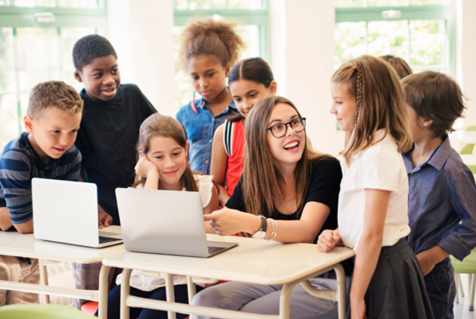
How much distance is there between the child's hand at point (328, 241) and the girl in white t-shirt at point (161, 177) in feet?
1.81

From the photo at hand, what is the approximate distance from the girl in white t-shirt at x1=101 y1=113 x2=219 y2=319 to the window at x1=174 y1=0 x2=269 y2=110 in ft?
10.3

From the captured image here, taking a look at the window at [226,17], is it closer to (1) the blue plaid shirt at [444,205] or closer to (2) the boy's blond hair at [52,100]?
(2) the boy's blond hair at [52,100]

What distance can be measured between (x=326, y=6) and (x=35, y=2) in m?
3.07

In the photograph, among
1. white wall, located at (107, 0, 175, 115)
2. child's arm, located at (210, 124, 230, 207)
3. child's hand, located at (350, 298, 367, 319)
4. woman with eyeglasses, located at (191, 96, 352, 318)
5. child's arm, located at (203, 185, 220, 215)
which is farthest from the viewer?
white wall, located at (107, 0, 175, 115)

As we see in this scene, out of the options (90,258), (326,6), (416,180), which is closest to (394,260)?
(416,180)

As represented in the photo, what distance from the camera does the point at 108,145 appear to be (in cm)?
222

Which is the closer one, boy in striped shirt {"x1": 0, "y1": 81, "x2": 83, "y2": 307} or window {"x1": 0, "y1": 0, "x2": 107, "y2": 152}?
boy in striped shirt {"x1": 0, "y1": 81, "x2": 83, "y2": 307}

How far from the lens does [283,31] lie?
17.5 ft

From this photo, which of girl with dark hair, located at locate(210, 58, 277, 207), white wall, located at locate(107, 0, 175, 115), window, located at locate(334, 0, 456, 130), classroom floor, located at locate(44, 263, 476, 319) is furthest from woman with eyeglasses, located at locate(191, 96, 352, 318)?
window, located at locate(334, 0, 456, 130)

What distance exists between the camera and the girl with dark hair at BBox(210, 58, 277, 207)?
2.25 meters

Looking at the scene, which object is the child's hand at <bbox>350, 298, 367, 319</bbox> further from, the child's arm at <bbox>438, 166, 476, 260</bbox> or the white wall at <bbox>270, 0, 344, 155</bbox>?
the white wall at <bbox>270, 0, 344, 155</bbox>

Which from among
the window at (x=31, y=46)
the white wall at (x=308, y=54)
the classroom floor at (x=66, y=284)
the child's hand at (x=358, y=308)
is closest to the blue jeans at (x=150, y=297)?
the child's hand at (x=358, y=308)

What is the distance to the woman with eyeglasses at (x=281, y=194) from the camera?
1584 millimetres

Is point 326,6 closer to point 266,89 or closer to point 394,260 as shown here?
point 266,89
